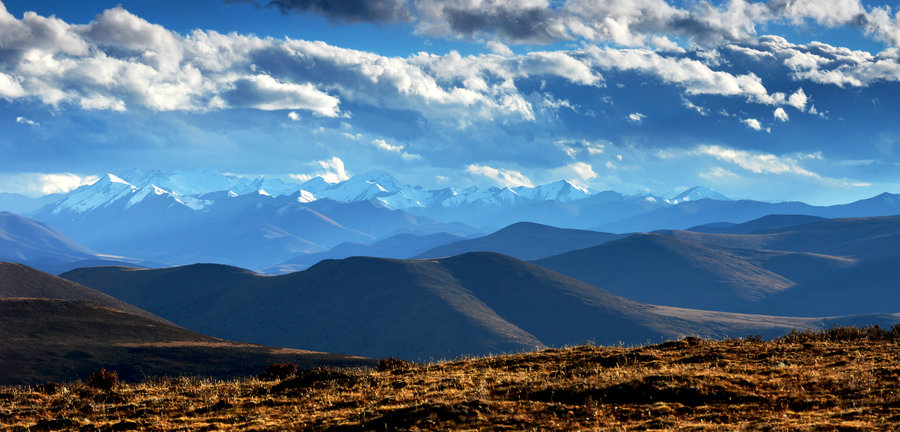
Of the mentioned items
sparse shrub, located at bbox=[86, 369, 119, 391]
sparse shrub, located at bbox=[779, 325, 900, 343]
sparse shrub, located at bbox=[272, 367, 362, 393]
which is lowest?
sparse shrub, located at bbox=[86, 369, 119, 391]

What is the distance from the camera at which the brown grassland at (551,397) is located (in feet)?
52.6

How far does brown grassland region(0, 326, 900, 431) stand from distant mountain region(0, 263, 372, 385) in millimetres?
64673

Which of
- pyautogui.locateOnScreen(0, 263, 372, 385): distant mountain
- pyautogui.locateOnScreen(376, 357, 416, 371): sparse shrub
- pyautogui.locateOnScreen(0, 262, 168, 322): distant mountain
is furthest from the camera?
pyautogui.locateOnScreen(0, 262, 168, 322): distant mountain

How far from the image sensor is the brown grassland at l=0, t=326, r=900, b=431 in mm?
16047

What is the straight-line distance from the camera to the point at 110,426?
18.3m

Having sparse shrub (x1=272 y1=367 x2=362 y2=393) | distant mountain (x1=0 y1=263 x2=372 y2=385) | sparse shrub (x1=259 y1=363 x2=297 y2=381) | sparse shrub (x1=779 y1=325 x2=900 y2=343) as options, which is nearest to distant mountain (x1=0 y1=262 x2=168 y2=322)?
distant mountain (x1=0 y1=263 x2=372 y2=385)

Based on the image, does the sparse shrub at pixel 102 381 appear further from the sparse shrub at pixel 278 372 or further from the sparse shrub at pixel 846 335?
the sparse shrub at pixel 846 335

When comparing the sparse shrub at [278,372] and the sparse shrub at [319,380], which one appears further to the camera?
the sparse shrub at [278,372]

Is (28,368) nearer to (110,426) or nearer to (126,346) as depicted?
(126,346)

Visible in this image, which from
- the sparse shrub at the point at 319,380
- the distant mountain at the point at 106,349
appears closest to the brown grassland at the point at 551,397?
the sparse shrub at the point at 319,380

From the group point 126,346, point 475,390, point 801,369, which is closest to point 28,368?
point 126,346

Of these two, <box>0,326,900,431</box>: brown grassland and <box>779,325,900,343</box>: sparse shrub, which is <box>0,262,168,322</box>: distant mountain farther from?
<box>779,325,900,343</box>: sparse shrub

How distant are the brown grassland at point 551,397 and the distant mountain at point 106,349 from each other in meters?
64.7

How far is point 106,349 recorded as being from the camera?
325 ft
